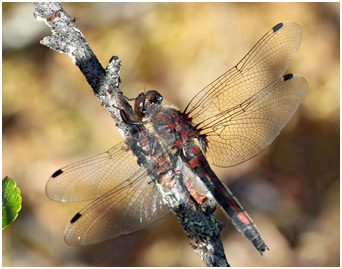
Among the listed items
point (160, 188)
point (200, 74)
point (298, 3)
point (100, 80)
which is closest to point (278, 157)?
point (200, 74)

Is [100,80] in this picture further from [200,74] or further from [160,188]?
[200,74]

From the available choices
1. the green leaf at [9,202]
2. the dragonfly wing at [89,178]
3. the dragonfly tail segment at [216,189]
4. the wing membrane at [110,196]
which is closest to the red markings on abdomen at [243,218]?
the dragonfly tail segment at [216,189]

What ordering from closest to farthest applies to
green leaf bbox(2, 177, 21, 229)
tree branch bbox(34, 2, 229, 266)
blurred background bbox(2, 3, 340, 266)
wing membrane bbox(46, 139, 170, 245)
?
green leaf bbox(2, 177, 21, 229)
tree branch bbox(34, 2, 229, 266)
wing membrane bbox(46, 139, 170, 245)
blurred background bbox(2, 3, 340, 266)

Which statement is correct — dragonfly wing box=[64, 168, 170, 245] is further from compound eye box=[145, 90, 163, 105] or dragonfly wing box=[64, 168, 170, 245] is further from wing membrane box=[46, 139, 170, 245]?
compound eye box=[145, 90, 163, 105]

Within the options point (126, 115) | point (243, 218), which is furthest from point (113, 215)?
point (243, 218)

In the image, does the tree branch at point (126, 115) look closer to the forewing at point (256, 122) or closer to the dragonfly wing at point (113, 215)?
the dragonfly wing at point (113, 215)

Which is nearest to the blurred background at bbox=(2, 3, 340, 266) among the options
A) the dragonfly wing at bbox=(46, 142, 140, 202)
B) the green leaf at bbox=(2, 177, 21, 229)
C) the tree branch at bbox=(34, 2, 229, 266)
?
the dragonfly wing at bbox=(46, 142, 140, 202)
